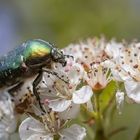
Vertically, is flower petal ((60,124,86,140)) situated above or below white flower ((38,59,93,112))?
below

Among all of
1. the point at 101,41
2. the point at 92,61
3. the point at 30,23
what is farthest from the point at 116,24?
the point at 92,61

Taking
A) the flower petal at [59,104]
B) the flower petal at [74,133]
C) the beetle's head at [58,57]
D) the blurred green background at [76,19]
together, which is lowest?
the blurred green background at [76,19]

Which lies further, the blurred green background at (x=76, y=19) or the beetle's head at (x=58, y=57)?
the blurred green background at (x=76, y=19)

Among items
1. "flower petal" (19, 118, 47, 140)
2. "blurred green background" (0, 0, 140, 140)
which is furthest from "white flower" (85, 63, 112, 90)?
"blurred green background" (0, 0, 140, 140)

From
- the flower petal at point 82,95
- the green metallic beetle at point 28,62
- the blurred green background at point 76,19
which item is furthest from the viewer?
the blurred green background at point 76,19

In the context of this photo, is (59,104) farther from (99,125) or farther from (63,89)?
(99,125)

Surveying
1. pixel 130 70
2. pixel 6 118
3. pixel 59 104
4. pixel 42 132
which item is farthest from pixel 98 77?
pixel 6 118

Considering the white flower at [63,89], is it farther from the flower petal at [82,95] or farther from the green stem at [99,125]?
the green stem at [99,125]

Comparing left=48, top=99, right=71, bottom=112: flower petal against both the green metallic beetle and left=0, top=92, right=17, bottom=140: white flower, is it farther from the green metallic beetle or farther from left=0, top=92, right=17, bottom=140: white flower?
left=0, top=92, right=17, bottom=140: white flower

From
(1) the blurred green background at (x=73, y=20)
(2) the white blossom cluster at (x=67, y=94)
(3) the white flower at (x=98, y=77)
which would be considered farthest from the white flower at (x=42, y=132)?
(1) the blurred green background at (x=73, y=20)
